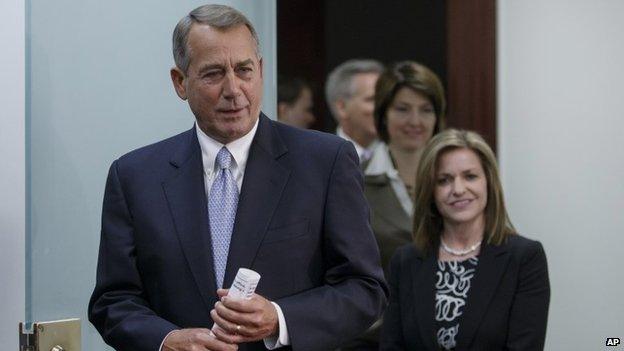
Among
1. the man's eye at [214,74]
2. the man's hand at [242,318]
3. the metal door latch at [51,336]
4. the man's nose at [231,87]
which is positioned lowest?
the metal door latch at [51,336]

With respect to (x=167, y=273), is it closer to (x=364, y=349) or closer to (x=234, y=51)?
(x=234, y=51)

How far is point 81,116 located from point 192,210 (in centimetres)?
70

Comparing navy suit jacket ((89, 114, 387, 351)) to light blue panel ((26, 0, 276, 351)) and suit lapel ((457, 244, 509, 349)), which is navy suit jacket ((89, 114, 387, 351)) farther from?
suit lapel ((457, 244, 509, 349))

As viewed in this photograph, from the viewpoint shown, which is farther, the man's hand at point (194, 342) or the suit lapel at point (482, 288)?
the suit lapel at point (482, 288)

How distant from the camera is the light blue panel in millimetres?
2492

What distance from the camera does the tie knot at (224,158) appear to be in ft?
6.93

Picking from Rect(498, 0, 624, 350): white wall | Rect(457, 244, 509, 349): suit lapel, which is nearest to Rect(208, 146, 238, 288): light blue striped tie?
Rect(457, 244, 509, 349): suit lapel

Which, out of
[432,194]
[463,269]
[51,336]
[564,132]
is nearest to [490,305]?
[463,269]

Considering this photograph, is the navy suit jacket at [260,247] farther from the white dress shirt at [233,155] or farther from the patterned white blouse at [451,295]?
the patterned white blouse at [451,295]

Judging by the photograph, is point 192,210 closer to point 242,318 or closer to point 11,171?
point 242,318

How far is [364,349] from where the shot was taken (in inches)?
160

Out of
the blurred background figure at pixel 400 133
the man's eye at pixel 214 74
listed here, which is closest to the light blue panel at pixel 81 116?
the man's eye at pixel 214 74

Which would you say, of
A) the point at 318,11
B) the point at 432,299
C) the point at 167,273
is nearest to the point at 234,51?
the point at 167,273

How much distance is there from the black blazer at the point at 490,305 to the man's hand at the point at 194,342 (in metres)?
1.43
